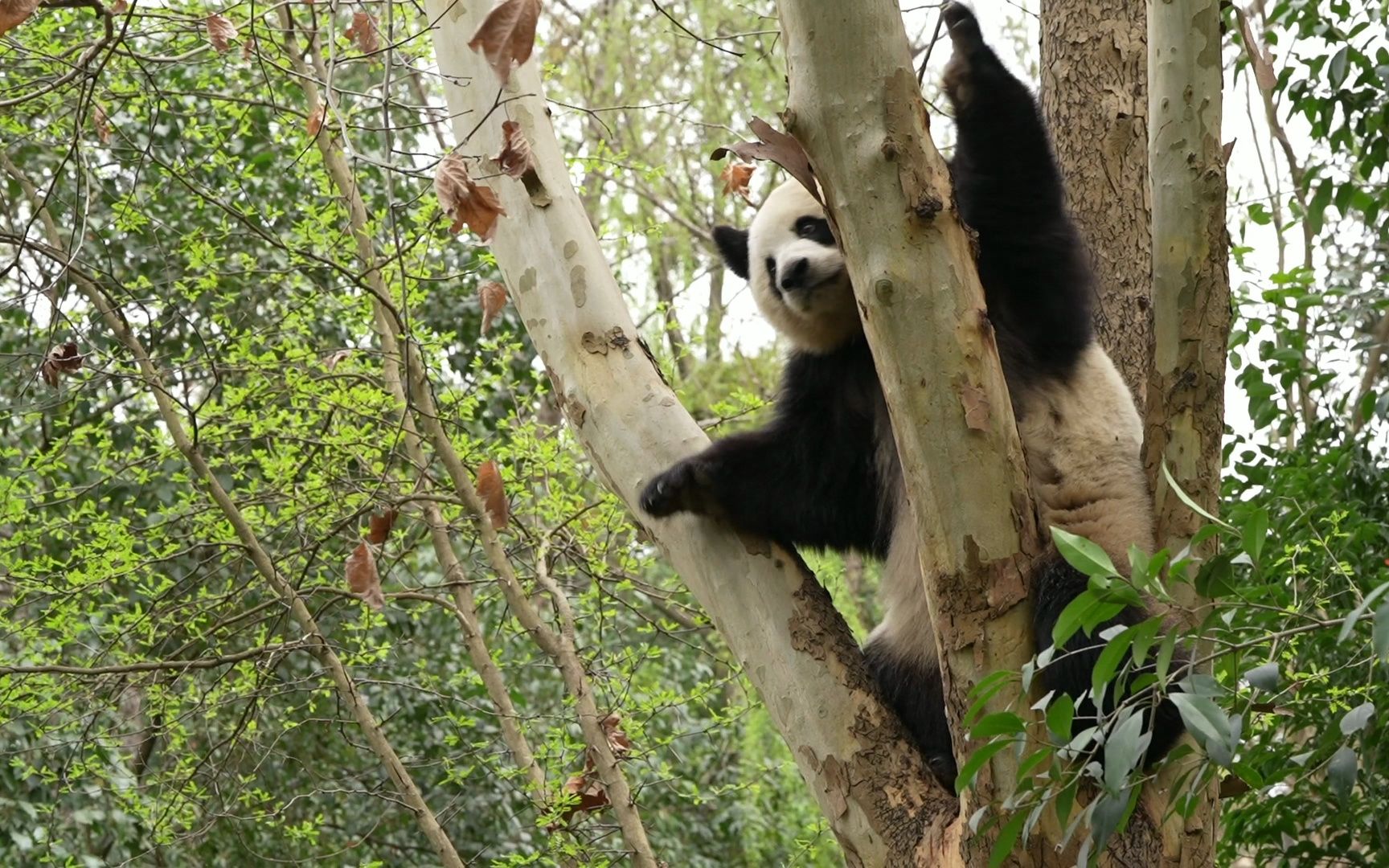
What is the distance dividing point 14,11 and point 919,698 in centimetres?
246

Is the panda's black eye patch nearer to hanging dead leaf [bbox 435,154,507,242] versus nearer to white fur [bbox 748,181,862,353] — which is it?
white fur [bbox 748,181,862,353]

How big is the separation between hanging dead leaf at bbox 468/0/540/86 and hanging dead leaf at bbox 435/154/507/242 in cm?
58

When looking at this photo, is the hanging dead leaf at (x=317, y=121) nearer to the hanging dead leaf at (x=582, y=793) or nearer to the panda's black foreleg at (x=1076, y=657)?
the hanging dead leaf at (x=582, y=793)

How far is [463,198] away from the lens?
2.75 m

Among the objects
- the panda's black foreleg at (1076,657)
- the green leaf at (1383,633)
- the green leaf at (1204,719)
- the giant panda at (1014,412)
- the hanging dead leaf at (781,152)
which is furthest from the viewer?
the giant panda at (1014,412)

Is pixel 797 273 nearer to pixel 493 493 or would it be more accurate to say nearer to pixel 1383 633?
pixel 493 493

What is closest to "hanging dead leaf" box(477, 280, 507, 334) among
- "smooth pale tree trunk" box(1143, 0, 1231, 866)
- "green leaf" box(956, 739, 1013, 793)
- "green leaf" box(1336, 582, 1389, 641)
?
"smooth pale tree trunk" box(1143, 0, 1231, 866)

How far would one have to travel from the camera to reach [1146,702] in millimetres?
1786

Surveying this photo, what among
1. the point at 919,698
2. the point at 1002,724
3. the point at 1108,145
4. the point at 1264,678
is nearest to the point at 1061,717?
the point at 1002,724

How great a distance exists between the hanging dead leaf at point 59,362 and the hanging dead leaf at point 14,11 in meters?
1.08

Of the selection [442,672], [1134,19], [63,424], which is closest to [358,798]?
[442,672]

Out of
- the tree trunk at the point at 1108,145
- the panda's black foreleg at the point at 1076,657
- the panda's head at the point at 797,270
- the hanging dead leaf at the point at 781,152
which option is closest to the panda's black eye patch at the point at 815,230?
the panda's head at the point at 797,270

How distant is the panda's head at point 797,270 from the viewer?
374 centimetres

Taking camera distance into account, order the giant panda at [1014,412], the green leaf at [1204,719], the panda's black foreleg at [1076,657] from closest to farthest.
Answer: the green leaf at [1204,719] < the panda's black foreleg at [1076,657] < the giant panda at [1014,412]
